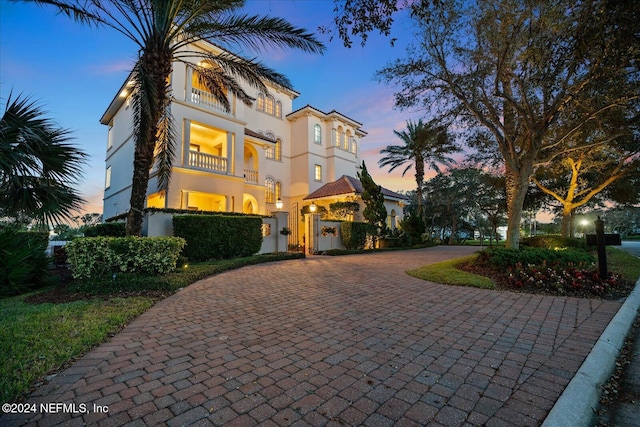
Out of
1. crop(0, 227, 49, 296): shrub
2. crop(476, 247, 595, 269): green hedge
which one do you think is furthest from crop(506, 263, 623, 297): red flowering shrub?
crop(0, 227, 49, 296): shrub

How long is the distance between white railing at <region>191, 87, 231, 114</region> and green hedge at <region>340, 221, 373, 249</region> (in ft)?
31.4

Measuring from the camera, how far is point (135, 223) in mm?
7598

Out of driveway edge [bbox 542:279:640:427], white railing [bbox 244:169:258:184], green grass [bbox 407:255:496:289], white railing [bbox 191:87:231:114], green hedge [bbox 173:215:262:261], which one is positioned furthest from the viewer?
white railing [bbox 244:169:258:184]

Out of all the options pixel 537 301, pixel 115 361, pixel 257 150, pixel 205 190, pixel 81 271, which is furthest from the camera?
pixel 257 150

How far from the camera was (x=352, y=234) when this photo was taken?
58.2ft

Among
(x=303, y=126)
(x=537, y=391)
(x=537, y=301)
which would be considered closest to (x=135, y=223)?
(x=537, y=391)

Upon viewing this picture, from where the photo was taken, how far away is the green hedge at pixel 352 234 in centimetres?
1773

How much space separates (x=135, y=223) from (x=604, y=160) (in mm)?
22984

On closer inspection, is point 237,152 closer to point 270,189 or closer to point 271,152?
point 270,189

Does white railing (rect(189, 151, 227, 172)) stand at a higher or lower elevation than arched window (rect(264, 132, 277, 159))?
lower

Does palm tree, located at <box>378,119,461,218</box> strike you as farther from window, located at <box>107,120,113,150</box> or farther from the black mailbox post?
window, located at <box>107,120,113,150</box>

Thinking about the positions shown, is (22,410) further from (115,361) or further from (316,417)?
(316,417)

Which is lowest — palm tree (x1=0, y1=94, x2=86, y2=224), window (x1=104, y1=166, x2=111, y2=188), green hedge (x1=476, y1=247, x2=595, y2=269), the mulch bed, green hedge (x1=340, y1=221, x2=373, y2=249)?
the mulch bed

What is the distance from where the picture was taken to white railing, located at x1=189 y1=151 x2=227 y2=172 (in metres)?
15.4
